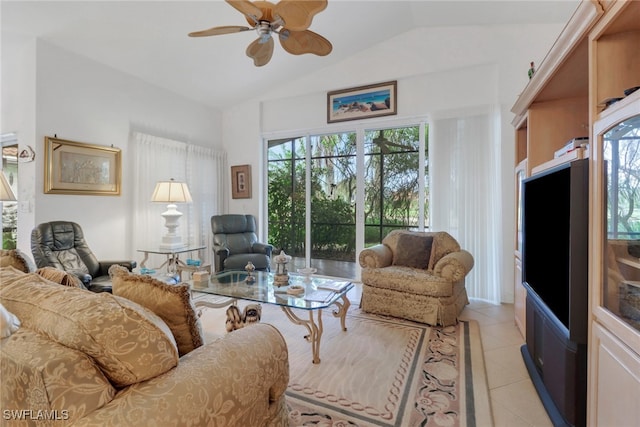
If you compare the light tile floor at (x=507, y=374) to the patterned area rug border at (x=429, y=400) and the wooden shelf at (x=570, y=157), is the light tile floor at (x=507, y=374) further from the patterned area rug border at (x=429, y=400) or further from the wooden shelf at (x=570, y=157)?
the wooden shelf at (x=570, y=157)

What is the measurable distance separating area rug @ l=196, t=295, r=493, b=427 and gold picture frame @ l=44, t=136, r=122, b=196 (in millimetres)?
2139

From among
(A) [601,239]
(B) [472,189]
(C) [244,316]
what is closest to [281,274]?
(C) [244,316]

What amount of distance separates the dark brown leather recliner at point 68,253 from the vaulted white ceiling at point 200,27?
1.89m

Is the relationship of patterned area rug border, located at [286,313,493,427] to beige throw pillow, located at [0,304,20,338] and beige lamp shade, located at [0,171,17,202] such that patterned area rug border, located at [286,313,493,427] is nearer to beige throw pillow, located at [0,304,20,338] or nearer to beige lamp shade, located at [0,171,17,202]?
beige throw pillow, located at [0,304,20,338]

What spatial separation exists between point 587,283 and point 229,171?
4.87 m

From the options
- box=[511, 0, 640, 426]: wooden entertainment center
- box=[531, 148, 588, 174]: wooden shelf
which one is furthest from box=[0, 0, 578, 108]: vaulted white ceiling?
box=[531, 148, 588, 174]: wooden shelf

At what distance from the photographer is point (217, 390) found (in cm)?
92

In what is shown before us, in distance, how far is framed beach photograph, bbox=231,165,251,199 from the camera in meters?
5.12

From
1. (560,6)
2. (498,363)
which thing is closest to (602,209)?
(498,363)

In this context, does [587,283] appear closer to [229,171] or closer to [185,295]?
[185,295]

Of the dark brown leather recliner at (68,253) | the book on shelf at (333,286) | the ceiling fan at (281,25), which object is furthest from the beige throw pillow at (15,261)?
the book on shelf at (333,286)

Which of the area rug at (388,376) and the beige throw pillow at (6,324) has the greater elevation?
the beige throw pillow at (6,324)

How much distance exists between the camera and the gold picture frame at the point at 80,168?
319 centimetres

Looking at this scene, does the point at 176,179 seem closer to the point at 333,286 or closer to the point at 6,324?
the point at 333,286
